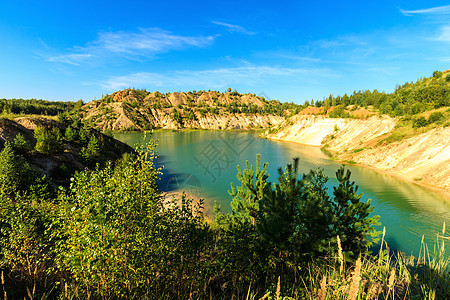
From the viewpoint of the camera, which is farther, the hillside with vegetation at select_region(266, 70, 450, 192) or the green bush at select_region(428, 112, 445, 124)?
the green bush at select_region(428, 112, 445, 124)

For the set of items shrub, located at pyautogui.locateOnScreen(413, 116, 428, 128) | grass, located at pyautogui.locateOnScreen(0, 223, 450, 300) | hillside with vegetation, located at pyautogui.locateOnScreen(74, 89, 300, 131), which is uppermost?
hillside with vegetation, located at pyautogui.locateOnScreen(74, 89, 300, 131)

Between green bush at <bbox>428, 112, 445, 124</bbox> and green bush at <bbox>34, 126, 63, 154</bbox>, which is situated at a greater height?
green bush at <bbox>428, 112, 445, 124</bbox>

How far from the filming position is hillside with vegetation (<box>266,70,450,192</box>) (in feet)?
114

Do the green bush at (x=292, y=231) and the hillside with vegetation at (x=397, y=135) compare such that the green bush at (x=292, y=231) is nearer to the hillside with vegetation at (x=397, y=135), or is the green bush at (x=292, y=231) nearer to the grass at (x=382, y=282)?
the grass at (x=382, y=282)

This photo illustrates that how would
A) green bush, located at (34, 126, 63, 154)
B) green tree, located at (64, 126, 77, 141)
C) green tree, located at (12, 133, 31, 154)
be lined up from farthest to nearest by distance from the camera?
green tree, located at (64, 126, 77, 141) < green bush, located at (34, 126, 63, 154) < green tree, located at (12, 133, 31, 154)

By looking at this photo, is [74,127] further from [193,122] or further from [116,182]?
[193,122]

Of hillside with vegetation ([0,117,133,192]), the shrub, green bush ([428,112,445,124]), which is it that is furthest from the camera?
the shrub

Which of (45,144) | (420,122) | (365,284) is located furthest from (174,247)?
(420,122)

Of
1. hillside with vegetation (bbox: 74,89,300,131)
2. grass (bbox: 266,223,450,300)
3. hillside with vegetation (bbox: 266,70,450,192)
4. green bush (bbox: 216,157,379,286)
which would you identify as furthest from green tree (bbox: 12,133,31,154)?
hillside with vegetation (bbox: 74,89,300,131)

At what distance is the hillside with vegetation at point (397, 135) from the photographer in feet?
114

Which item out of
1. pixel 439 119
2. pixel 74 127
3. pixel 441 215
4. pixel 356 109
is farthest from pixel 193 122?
pixel 441 215

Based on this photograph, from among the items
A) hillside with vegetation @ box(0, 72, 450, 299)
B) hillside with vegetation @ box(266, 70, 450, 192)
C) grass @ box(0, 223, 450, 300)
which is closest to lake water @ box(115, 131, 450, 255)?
hillside with vegetation @ box(266, 70, 450, 192)

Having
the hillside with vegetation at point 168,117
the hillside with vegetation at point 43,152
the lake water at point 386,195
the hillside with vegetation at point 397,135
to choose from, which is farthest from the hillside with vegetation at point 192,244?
the hillside with vegetation at point 168,117

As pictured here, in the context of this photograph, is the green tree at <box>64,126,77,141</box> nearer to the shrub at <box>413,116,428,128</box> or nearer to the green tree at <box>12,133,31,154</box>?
the green tree at <box>12,133,31,154</box>
